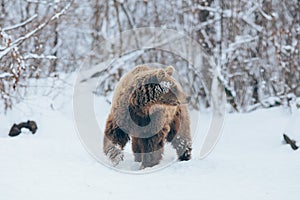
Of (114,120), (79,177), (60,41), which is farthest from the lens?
(60,41)

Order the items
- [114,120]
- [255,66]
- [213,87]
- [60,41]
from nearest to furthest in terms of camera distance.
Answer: [114,120], [213,87], [255,66], [60,41]

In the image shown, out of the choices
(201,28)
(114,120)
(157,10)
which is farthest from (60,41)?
(114,120)

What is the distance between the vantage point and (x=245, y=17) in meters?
10.9

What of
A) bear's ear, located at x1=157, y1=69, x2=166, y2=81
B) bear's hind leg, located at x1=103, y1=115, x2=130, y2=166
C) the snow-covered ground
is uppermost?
bear's ear, located at x1=157, y1=69, x2=166, y2=81

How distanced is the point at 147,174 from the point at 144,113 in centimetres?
63

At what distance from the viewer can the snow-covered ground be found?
4.28 m

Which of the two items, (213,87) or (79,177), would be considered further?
(213,87)

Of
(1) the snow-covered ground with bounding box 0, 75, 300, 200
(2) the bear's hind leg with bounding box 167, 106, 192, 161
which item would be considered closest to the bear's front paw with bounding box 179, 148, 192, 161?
(2) the bear's hind leg with bounding box 167, 106, 192, 161

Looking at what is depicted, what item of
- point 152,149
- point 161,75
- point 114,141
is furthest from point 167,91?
point 114,141

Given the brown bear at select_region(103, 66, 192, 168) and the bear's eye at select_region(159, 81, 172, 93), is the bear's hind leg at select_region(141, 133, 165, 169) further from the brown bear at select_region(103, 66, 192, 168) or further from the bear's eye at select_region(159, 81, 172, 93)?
the bear's eye at select_region(159, 81, 172, 93)

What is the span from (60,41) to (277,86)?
548 cm

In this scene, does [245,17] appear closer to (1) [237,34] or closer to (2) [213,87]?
(1) [237,34]

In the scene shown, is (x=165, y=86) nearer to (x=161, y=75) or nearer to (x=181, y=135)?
(x=161, y=75)

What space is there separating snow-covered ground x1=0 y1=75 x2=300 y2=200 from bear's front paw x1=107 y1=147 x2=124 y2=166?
5.2 inches
